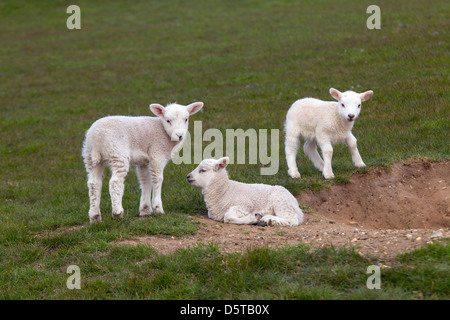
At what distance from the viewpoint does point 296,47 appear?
24.0 metres

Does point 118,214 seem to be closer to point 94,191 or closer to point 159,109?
point 94,191

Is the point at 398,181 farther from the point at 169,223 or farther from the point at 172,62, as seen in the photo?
the point at 172,62

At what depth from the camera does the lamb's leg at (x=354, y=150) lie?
408 inches

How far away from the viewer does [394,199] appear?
32.3ft

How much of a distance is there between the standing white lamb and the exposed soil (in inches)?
38.2

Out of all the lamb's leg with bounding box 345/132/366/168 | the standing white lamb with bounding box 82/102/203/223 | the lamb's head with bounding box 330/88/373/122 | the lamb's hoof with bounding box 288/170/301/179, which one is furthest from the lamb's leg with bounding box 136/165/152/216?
the lamb's leg with bounding box 345/132/366/168

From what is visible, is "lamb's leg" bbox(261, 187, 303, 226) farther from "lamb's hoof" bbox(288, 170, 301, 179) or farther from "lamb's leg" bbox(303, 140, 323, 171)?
"lamb's leg" bbox(303, 140, 323, 171)

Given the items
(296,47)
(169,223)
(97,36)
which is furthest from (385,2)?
(169,223)

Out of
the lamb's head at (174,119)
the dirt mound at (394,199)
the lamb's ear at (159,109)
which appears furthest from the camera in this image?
the dirt mound at (394,199)

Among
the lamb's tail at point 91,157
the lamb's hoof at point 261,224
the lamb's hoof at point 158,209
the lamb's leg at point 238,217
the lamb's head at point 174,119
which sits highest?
the lamb's head at point 174,119

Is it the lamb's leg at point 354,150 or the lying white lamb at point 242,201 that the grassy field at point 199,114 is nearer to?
Result: the lamb's leg at point 354,150

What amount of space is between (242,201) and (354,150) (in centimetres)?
270

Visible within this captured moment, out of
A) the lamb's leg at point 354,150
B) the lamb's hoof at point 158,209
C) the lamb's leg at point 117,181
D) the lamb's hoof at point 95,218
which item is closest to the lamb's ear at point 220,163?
the lamb's hoof at point 158,209

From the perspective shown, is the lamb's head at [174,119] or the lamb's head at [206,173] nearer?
the lamb's head at [174,119]
